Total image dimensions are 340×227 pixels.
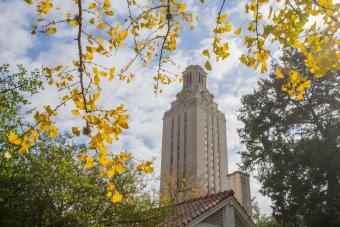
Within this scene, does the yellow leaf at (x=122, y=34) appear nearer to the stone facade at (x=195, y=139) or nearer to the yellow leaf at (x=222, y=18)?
the yellow leaf at (x=222, y=18)

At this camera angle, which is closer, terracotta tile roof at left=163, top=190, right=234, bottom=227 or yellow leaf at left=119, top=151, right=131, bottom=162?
yellow leaf at left=119, top=151, right=131, bottom=162

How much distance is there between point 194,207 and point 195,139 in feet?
272

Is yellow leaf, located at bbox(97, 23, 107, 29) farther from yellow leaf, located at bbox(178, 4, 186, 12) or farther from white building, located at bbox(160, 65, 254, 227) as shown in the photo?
white building, located at bbox(160, 65, 254, 227)

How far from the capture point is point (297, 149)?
837 inches

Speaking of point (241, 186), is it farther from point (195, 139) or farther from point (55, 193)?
point (195, 139)

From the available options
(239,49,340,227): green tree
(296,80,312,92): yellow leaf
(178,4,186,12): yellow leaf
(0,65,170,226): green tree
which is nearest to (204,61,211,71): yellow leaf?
(296,80,312,92): yellow leaf

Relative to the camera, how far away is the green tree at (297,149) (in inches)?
773

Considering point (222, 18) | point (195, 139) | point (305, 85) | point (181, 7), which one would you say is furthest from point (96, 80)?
point (195, 139)

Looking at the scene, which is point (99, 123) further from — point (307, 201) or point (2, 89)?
point (307, 201)

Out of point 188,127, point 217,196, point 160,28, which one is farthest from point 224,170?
point 160,28

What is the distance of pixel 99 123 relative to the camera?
11.0ft

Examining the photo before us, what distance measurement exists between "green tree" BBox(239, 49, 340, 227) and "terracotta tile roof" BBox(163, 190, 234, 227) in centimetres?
837

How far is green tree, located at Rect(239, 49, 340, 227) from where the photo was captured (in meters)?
19.6

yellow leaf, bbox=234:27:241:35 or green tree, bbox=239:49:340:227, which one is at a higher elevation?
green tree, bbox=239:49:340:227
